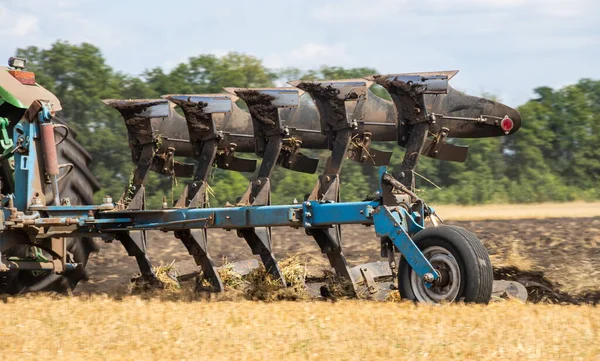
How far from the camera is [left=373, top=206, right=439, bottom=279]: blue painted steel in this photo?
304 inches

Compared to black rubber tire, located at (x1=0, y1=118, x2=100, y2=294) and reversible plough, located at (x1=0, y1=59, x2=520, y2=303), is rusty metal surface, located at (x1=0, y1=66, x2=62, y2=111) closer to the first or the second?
reversible plough, located at (x1=0, y1=59, x2=520, y2=303)

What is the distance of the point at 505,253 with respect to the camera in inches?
448

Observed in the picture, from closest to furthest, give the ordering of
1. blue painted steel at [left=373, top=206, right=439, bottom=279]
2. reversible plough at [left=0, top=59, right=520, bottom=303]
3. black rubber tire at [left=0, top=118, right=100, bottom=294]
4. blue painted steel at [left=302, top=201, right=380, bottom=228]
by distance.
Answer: blue painted steel at [left=373, top=206, right=439, bottom=279] < reversible plough at [left=0, top=59, right=520, bottom=303] < blue painted steel at [left=302, top=201, right=380, bottom=228] < black rubber tire at [left=0, top=118, right=100, bottom=294]

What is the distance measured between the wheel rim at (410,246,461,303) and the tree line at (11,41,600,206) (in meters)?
11.5

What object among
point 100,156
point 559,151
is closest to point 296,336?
point 100,156

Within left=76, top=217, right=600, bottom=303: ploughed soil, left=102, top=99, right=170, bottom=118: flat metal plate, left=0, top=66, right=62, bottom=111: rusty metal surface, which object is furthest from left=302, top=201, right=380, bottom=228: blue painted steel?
left=0, top=66, right=62, bottom=111: rusty metal surface

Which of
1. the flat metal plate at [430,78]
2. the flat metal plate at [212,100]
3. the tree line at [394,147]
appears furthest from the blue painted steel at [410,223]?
the tree line at [394,147]

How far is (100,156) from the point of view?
20.1 m

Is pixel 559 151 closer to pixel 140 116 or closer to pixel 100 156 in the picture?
pixel 100 156

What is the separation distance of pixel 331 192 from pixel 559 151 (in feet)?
49.7

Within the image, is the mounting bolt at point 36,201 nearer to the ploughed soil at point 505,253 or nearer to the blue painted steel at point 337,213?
the ploughed soil at point 505,253

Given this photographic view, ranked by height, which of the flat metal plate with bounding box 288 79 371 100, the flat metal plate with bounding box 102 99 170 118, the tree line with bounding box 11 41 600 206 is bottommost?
the tree line with bounding box 11 41 600 206

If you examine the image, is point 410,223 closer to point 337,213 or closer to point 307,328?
point 337,213

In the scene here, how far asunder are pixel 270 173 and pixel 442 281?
2.65m
